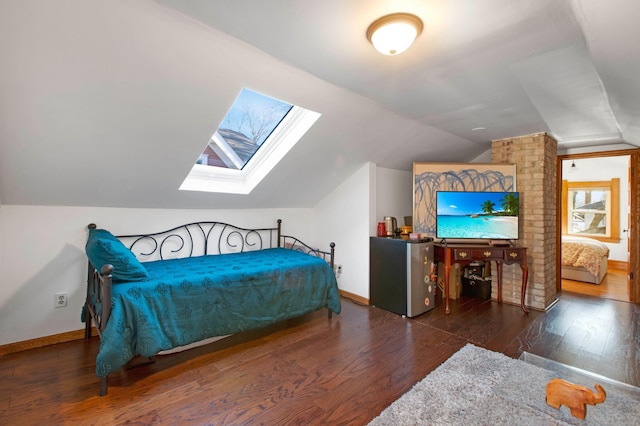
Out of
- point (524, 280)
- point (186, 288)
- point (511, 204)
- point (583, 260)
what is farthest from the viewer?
point (583, 260)

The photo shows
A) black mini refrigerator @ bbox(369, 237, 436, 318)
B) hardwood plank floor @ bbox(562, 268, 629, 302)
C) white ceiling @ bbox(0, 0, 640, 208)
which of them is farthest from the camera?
hardwood plank floor @ bbox(562, 268, 629, 302)

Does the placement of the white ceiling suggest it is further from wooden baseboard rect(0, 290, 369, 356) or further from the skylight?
wooden baseboard rect(0, 290, 369, 356)

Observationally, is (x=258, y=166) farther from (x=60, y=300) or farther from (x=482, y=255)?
(x=482, y=255)

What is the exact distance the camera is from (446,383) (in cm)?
199

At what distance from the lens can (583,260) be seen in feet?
15.3

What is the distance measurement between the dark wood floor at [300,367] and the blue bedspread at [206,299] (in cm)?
23

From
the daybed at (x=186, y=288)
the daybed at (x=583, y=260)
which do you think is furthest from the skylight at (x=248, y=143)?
the daybed at (x=583, y=260)

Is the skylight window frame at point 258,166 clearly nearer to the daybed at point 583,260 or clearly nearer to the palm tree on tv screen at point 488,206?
the palm tree on tv screen at point 488,206

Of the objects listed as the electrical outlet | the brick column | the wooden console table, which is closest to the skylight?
the electrical outlet

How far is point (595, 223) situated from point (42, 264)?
888cm

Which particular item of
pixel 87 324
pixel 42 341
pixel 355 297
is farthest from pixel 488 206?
pixel 42 341

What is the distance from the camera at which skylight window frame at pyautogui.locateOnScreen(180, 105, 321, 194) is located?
2.82 meters

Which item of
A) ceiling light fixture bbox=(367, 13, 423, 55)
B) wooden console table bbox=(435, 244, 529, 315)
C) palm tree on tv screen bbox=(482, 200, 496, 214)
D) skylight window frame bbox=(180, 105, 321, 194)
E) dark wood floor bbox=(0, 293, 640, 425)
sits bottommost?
dark wood floor bbox=(0, 293, 640, 425)

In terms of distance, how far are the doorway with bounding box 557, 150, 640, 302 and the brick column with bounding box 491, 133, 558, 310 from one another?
0.77 meters
